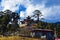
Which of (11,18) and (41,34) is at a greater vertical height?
(11,18)

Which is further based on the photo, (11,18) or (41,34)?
(11,18)

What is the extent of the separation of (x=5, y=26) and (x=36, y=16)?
2342cm

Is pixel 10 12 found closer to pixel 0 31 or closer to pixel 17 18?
pixel 17 18

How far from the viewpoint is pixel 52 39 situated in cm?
4294

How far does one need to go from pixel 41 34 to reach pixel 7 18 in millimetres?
22413

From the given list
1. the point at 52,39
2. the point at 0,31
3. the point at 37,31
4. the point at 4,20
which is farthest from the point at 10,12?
the point at 52,39

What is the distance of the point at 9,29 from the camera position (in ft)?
197

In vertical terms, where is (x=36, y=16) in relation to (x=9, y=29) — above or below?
above

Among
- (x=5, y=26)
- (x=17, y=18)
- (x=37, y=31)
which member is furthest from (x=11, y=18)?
(x=37, y=31)

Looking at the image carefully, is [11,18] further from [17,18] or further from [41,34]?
[41,34]

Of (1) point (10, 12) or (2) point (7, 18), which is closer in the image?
(2) point (7, 18)

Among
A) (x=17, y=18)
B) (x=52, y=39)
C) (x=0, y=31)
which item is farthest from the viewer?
(x=17, y=18)

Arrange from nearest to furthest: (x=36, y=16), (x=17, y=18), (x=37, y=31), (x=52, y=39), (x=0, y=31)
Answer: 1. (x=52, y=39)
2. (x=37, y=31)
3. (x=0, y=31)
4. (x=17, y=18)
5. (x=36, y=16)

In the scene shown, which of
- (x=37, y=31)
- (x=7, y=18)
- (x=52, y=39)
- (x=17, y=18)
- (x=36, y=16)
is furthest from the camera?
(x=36, y=16)
